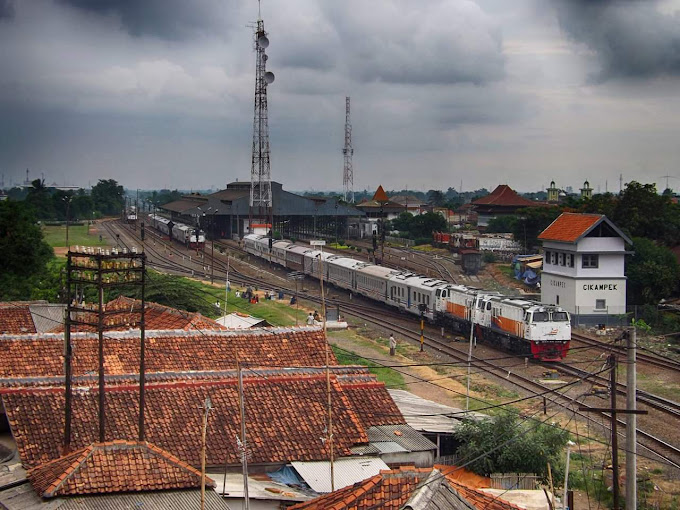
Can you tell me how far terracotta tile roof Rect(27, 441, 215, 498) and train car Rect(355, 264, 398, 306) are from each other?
107 ft

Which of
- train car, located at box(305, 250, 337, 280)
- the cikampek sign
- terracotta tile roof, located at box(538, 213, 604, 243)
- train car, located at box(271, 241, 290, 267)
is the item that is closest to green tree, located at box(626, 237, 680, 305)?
the cikampek sign

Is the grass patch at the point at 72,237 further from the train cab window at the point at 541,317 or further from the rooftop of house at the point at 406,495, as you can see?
the rooftop of house at the point at 406,495

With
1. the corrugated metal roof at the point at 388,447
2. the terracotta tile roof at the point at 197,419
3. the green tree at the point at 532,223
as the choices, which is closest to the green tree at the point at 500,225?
the green tree at the point at 532,223

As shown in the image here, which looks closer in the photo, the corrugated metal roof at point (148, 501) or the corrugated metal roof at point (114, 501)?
the corrugated metal roof at point (114, 501)

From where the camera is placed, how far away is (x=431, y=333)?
43.4 metres

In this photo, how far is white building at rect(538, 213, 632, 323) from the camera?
42.7 m

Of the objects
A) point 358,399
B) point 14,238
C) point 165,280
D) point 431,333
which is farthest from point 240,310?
point 358,399

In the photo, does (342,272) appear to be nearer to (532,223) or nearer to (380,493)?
(532,223)

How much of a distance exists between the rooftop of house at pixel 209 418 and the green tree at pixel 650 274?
30.1 metres

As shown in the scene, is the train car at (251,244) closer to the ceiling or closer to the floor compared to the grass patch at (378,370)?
closer to the ceiling

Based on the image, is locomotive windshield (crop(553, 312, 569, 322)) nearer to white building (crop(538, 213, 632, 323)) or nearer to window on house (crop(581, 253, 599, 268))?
white building (crop(538, 213, 632, 323))

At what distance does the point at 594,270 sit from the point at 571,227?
8.72ft

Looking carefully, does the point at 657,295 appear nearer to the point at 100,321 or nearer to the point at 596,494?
the point at 596,494

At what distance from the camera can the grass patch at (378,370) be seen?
103 ft
